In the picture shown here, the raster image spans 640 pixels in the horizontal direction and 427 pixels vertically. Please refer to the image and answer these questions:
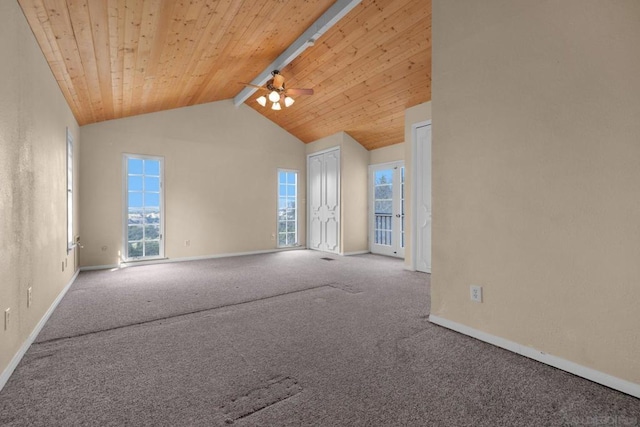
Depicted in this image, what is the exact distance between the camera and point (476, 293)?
238cm

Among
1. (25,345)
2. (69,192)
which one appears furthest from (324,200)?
(25,345)

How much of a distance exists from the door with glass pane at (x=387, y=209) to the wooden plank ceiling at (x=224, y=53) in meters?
0.85

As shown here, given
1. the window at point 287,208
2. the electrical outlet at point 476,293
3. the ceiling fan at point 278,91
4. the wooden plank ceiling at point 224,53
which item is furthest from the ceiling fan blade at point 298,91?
the electrical outlet at point 476,293

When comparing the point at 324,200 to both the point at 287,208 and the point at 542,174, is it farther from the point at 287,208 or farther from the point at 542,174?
the point at 542,174

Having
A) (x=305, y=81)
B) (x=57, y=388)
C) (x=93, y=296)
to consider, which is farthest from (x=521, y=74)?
(x=93, y=296)

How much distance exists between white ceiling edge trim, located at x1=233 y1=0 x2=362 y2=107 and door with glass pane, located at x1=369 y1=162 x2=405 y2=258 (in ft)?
10.1

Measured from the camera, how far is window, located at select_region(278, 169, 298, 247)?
24.0 ft

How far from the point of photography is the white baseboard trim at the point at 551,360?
5.55 ft

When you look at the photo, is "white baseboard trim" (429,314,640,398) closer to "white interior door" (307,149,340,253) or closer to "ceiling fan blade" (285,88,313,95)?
"ceiling fan blade" (285,88,313,95)

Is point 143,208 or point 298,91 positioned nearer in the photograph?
point 298,91

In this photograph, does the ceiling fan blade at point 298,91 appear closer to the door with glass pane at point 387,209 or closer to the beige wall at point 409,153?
the beige wall at point 409,153

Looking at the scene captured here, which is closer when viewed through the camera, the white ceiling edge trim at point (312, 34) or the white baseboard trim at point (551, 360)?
the white baseboard trim at point (551, 360)

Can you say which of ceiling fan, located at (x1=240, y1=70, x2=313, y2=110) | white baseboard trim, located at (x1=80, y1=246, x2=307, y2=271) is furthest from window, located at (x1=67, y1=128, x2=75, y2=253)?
ceiling fan, located at (x1=240, y1=70, x2=313, y2=110)

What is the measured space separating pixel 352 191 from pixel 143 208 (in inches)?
166
